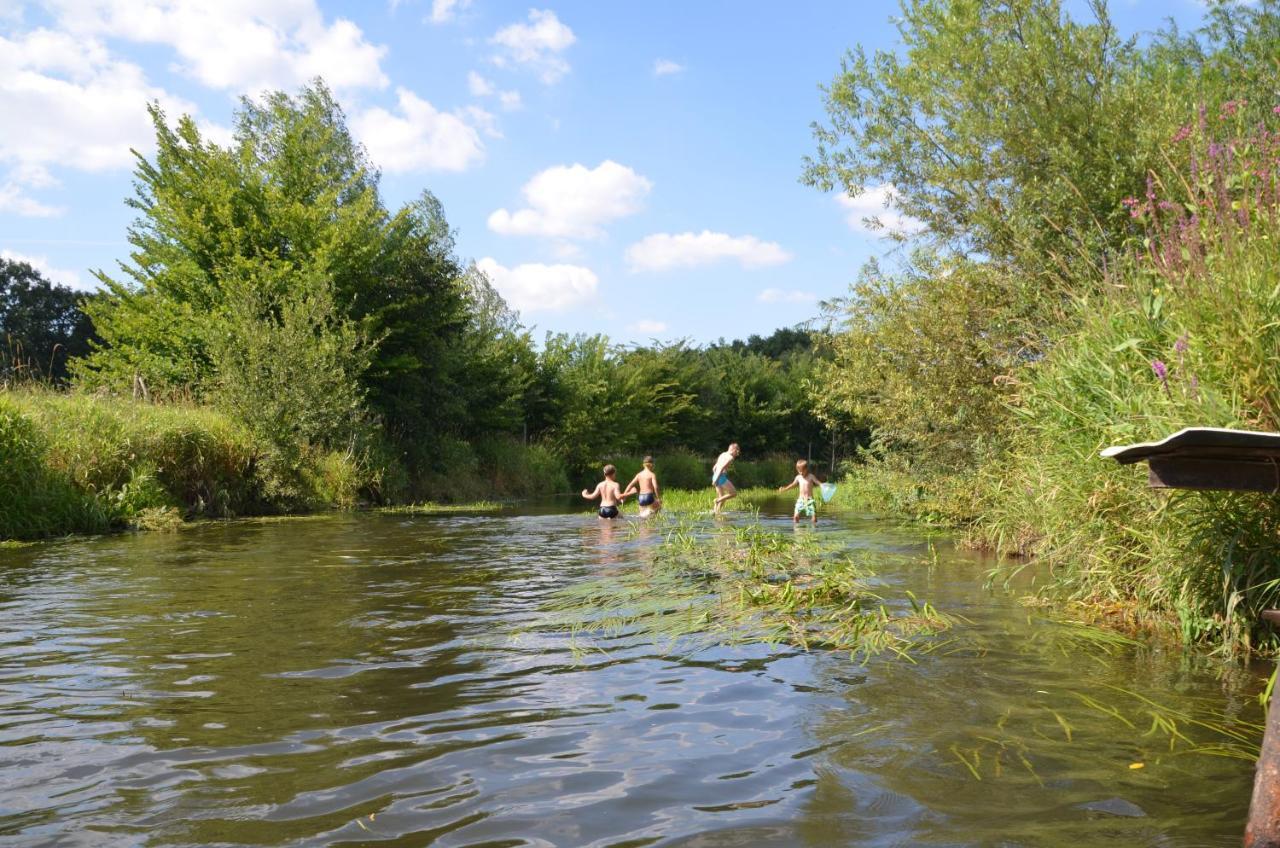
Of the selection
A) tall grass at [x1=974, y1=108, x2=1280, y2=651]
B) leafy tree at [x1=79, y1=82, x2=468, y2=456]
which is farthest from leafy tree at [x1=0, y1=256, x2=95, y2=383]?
tall grass at [x1=974, y1=108, x2=1280, y2=651]

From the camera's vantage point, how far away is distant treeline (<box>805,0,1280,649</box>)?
657 centimetres

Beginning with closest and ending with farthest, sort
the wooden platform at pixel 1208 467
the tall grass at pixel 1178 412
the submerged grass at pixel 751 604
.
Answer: the wooden platform at pixel 1208 467, the tall grass at pixel 1178 412, the submerged grass at pixel 751 604

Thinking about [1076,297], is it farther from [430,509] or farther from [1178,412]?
[430,509]

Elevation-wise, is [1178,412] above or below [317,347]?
below

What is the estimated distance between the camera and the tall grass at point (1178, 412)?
6305 mm

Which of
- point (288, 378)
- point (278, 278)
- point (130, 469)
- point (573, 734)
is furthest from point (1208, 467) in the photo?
point (278, 278)

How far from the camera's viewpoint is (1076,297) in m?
9.09

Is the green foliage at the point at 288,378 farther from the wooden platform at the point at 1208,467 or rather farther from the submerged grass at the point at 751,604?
the wooden platform at the point at 1208,467

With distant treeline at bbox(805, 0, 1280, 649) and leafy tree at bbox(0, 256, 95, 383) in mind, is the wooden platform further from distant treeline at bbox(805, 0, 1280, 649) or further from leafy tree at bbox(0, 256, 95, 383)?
leafy tree at bbox(0, 256, 95, 383)

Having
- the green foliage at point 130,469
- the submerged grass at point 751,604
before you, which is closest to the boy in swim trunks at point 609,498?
the green foliage at point 130,469

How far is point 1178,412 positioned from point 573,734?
453cm

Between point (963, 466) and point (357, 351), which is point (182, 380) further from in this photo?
point (963, 466)

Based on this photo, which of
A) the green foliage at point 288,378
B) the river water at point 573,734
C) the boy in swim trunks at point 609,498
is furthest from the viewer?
the green foliage at point 288,378

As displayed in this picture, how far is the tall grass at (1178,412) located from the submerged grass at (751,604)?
149 cm
